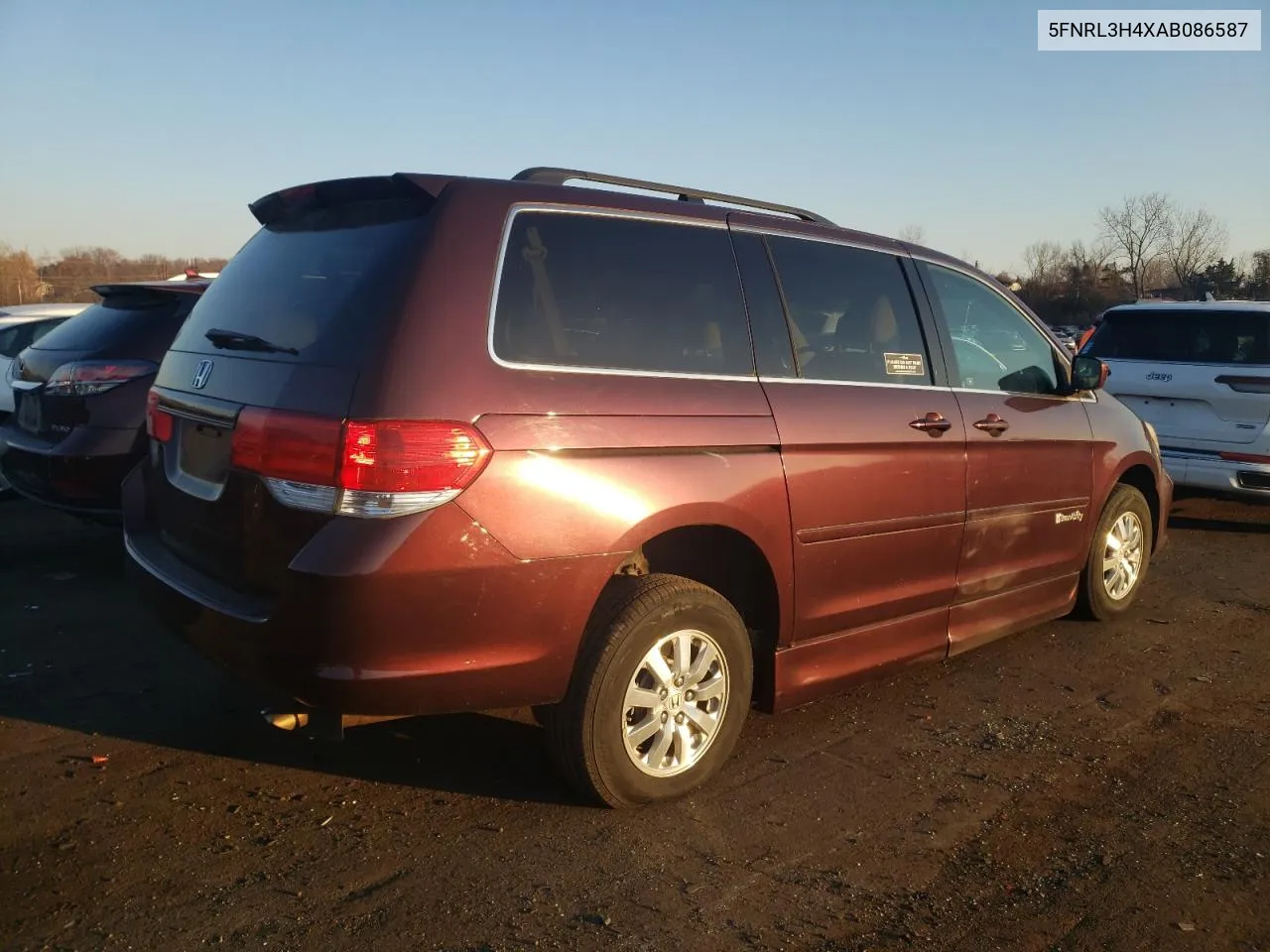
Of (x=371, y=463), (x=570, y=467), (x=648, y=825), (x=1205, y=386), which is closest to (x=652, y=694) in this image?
(x=648, y=825)

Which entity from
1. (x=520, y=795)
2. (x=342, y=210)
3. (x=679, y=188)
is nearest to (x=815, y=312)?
(x=679, y=188)

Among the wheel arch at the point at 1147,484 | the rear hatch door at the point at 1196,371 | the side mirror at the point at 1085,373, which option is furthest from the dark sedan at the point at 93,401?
the rear hatch door at the point at 1196,371

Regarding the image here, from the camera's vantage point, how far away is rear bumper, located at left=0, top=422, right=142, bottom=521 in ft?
17.8

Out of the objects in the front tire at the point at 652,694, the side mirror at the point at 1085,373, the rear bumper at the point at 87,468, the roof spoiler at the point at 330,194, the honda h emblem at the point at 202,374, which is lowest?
the front tire at the point at 652,694

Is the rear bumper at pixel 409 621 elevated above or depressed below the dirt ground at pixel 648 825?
above

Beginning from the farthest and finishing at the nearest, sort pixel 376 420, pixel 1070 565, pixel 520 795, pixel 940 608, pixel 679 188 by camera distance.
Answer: pixel 1070 565 < pixel 940 608 < pixel 679 188 < pixel 520 795 < pixel 376 420

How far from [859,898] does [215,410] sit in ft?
7.80

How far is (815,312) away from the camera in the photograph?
3.95 m

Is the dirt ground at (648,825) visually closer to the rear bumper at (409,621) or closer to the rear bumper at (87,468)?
the rear bumper at (409,621)

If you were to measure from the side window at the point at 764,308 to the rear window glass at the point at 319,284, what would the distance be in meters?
1.26

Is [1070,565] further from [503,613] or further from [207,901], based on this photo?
[207,901]

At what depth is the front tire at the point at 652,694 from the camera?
10.3 feet

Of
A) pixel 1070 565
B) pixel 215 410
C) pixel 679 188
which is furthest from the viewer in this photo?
pixel 1070 565

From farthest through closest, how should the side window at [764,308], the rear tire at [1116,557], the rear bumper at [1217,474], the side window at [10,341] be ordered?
1. the side window at [10,341]
2. the rear bumper at [1217,474]
3. the rear tire at [1116,557]
4. the side window at [764,308]
